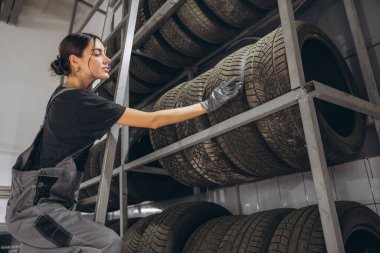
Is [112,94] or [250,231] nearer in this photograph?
[250,231]

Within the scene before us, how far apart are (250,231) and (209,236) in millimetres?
268

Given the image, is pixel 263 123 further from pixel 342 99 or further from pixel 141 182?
pixel 141 182

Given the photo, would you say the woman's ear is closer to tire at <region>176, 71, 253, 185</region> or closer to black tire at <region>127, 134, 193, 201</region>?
tire at <region>176, 71, 253, 185</region>

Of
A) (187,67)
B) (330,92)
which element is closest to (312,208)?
(330,92)

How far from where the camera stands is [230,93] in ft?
4.58

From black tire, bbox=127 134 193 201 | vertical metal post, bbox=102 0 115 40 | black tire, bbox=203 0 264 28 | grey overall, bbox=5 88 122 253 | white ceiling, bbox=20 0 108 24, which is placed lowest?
grey overall, bbox=5 88 122 253

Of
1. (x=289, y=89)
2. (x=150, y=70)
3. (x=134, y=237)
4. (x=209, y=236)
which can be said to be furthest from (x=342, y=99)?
(x=150, y=70)

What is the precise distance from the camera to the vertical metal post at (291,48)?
44.9 inches

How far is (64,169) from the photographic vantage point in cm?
123

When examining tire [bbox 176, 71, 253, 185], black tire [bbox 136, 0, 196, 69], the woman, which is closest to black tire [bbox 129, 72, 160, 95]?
black tire [bbox 136, 0, 196, 69]

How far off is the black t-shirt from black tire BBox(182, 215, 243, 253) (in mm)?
772

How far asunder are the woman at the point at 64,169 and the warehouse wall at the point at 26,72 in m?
3.34

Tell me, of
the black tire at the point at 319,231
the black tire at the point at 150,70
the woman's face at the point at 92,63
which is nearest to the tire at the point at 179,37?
the black tire at the point at 150,70

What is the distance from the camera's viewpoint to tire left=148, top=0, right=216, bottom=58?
223 centimetres
